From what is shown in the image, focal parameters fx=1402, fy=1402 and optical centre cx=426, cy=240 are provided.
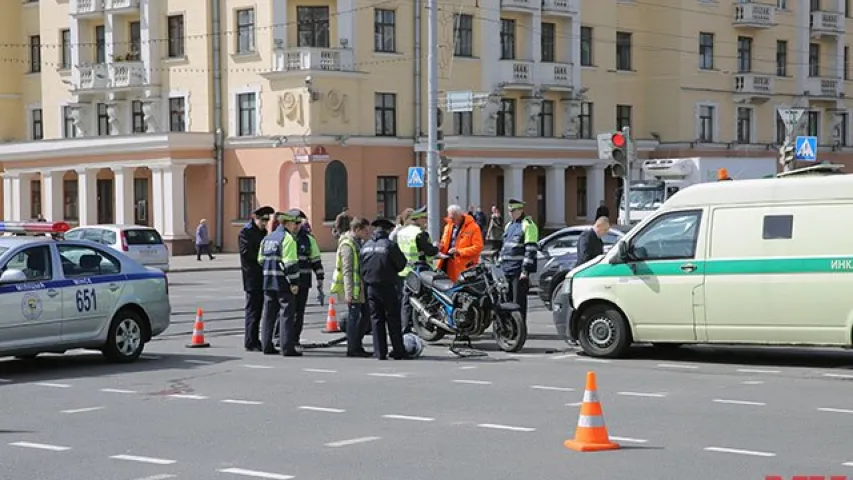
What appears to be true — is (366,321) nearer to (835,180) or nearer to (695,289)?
(695,289)

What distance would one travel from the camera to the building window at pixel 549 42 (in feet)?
184

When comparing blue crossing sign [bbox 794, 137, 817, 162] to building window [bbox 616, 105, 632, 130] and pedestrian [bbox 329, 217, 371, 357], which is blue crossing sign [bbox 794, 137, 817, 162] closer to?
pedestrian [bbox 329, 217, 371, 357]

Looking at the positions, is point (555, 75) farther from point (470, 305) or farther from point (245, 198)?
point (470, 305)

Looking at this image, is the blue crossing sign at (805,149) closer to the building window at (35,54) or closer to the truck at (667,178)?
the truck at (667,178)

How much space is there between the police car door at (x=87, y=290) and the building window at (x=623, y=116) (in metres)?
44.7

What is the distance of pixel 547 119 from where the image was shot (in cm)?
5681

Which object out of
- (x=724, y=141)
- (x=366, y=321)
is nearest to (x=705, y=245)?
(x=366, y=321)

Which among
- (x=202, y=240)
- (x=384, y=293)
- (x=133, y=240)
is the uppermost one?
(x=384, y=293)

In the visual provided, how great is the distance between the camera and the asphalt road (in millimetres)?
9680

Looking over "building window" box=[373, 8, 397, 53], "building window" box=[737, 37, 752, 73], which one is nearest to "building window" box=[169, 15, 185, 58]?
"building window" box=[373, 8, 397, 53]

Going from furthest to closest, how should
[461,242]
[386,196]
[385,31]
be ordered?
[386,196] → [385,31] → [461,242]

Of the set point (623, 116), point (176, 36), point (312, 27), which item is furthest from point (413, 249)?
point (623, 116)

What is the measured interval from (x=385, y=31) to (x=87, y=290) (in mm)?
36455

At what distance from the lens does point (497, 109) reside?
5450cm
